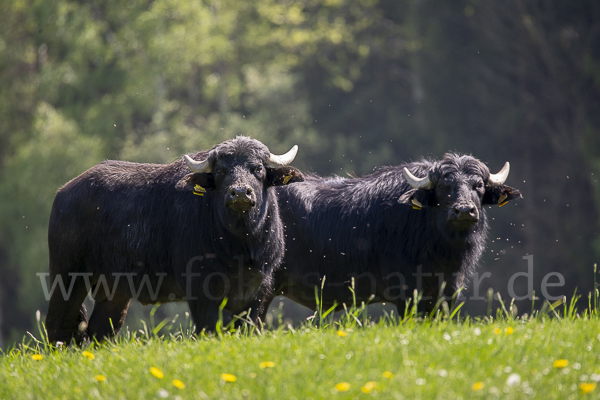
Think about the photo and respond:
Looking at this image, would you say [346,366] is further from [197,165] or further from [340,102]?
[340,102]

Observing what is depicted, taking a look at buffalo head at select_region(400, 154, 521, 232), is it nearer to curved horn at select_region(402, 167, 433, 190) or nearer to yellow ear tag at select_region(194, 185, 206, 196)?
curved horn at select_region(402, 167, 433, 190)

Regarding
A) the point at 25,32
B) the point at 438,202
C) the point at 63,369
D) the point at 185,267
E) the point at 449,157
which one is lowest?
the point at 63,369

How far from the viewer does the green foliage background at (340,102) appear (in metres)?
24.5

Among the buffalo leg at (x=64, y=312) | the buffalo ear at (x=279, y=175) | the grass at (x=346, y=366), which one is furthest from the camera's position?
the buffalo leg at (x=64, y=312)

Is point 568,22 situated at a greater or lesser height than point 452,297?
greater

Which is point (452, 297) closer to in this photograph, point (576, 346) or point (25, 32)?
point (576, 346)

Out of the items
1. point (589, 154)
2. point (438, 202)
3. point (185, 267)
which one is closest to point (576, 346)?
point (438, 202)

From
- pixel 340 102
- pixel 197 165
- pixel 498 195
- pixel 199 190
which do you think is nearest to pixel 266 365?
Result: pixel 199 190

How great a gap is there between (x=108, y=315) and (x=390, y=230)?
3.20 meters

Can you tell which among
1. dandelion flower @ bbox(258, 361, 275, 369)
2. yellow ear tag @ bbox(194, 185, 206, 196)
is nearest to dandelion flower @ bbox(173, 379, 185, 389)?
dandelion flower @ bbox(258, 361, 275, 369)

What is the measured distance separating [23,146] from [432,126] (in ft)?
52.3

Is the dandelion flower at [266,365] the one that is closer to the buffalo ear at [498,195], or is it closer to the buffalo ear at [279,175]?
the buffalo ear at [279,175]

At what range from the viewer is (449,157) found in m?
7.77

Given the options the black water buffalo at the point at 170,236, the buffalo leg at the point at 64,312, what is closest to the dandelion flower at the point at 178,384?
the black water buffalo at the point at 170,236
